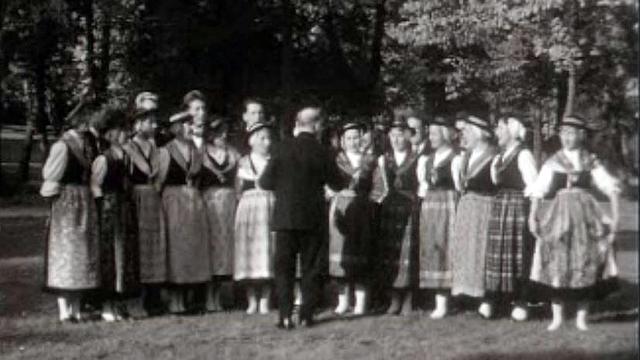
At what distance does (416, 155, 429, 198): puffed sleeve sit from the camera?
784 cm

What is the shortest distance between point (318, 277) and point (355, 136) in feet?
4.20

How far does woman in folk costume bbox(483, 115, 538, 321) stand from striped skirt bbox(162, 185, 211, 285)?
225cm

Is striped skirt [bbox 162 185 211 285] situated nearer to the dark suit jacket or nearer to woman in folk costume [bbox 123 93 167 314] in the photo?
woman in folk costume [bbox 123 93 167 314]

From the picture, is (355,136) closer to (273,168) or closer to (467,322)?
(273,168)

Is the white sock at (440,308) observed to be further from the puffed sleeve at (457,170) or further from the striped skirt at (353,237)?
the puffed sleeve at (457,170)

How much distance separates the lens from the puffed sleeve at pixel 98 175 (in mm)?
7344

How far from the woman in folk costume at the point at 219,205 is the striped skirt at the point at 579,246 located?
2539 millimetres

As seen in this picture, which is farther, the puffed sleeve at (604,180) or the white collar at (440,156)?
the white collar at (440,156)

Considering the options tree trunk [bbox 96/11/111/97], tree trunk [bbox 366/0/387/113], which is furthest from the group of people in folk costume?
tree trunk [bbox 96/11/111/97]

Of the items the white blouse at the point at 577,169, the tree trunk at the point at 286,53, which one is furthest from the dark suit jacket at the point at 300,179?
the tree trunk at the point at 286,53


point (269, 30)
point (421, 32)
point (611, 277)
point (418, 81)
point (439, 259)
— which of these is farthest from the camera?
point (418, 81)

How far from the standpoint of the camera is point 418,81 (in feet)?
63.4

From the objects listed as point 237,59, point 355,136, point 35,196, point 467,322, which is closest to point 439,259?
point 467,322

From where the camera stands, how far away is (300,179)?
7234 mm
